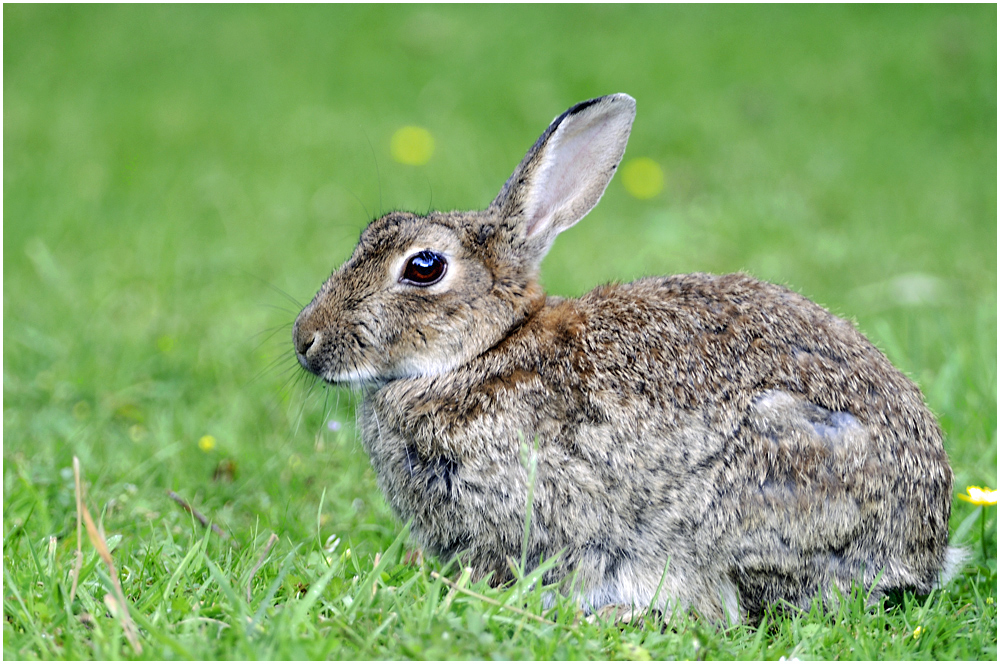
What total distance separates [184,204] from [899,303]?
18.0 feet

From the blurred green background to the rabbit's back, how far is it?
68 centimetres

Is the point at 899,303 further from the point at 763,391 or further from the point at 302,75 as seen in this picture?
the point at 302,75

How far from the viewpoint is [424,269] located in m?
3.75

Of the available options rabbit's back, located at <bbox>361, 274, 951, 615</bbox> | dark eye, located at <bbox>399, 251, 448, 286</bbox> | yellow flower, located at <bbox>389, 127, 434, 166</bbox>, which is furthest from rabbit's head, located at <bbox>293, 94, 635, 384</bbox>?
yellow flower, located at <bbox>389, 127, 434, 166</bbox>

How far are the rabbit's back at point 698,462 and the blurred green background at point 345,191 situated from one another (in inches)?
26.8

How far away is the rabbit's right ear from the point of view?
380 cm

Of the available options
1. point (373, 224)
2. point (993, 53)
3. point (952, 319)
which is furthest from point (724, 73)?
point (373, 224)

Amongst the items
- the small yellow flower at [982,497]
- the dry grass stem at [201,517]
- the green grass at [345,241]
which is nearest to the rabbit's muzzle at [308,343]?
the green grass at [345,241]

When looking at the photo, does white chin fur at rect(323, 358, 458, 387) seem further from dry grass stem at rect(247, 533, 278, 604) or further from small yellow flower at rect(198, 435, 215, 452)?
small yellow flower at rect(198, 435, 215, 452)

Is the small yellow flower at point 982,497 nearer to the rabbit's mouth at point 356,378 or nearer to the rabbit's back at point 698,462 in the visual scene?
the rabbit's back at point 698,462

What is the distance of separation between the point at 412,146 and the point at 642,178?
6.81ft

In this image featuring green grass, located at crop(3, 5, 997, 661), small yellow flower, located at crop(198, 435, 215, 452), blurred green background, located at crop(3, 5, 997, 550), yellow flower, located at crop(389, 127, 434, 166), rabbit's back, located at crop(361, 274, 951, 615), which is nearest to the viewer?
green grass, located at crop(3, 5, 997, 661)

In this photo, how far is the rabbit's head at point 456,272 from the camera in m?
3.70

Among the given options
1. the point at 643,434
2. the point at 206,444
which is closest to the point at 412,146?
the point at 206,444
